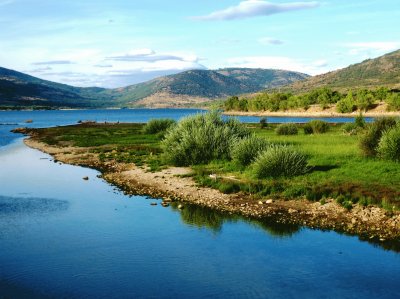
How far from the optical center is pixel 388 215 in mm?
21125

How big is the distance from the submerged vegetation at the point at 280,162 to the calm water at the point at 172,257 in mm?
4897

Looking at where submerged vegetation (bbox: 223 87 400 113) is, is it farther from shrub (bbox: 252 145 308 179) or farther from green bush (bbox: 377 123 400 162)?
shrub (bbox: 252 145 308 179)

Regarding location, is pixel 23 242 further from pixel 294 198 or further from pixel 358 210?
pixel 358 210

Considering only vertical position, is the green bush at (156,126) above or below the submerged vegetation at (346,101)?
below

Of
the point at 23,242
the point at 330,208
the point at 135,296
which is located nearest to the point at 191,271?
the point at 135,296

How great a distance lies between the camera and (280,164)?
29922 mm

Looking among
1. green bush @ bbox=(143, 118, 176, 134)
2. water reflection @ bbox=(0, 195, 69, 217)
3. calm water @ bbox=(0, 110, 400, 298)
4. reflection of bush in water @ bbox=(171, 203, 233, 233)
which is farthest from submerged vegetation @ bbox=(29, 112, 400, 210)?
green bush @ bbox=(143, 118, 176, 134)

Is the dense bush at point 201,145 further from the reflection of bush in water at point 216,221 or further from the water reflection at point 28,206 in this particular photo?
the water reflection at point 28,206

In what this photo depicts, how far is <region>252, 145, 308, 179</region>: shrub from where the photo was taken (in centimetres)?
2969

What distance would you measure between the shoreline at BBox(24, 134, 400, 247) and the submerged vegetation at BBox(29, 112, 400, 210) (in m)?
0.65

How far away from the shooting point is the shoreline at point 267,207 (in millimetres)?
20484

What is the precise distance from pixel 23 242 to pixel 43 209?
6.54 metres

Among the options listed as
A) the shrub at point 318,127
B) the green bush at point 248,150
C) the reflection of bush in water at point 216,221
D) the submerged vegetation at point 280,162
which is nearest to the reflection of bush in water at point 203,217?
the reflection of bush in water at point 216,221

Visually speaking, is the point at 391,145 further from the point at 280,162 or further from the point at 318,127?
the point at 318,127
